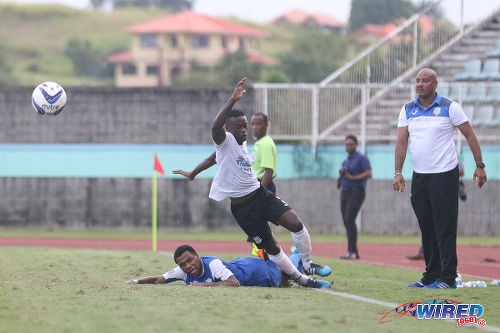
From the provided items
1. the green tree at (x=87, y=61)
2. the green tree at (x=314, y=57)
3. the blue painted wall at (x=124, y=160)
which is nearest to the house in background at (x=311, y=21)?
the green tree at (x=87, y=61)

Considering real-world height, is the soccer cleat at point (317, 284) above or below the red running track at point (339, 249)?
above

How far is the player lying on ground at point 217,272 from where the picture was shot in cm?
1088

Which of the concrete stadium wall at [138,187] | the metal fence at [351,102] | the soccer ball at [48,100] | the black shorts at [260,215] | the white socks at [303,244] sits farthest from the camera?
the metal fence at [351,102]

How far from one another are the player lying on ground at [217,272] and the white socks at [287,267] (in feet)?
0.47

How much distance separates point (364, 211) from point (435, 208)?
535 inches

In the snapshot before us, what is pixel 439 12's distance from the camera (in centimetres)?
2900

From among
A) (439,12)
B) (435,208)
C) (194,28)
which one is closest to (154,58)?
(194,28)

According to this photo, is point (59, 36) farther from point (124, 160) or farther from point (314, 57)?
point (124, 160)

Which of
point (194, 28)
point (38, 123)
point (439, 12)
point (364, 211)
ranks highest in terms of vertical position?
point (194, 28)

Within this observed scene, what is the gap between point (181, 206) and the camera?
2594cm

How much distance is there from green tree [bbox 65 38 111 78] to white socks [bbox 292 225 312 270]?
116m

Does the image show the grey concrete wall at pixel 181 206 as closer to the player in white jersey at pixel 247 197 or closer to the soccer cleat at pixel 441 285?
the soccer cleat at pixel 441 285

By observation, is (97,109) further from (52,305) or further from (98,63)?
(98,63)

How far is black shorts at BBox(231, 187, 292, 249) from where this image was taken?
445 inches
